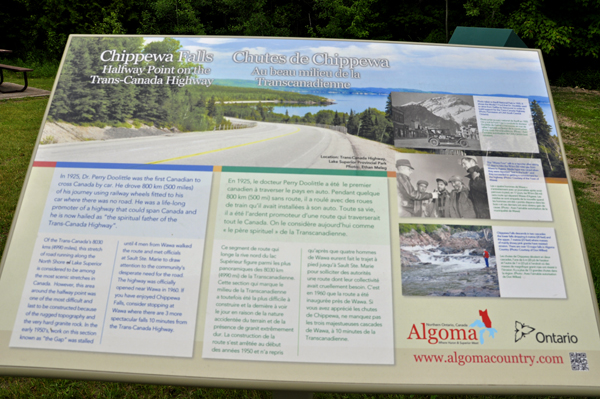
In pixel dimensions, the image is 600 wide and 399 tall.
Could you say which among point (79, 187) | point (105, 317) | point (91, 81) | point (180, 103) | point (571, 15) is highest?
point (571, 15)

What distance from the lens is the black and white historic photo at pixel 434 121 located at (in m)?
2.18

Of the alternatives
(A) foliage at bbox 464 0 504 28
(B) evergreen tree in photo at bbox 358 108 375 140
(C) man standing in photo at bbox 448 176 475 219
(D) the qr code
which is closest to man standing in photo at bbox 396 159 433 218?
(C) man standing in photo at bbox 448 176 475 219

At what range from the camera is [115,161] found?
214cm

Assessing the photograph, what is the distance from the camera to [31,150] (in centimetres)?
648

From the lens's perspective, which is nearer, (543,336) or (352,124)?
(543,336)

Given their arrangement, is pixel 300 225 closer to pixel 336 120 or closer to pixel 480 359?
pixel 336 120

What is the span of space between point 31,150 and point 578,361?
7854mm

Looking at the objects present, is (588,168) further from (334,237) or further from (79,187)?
(79,187)

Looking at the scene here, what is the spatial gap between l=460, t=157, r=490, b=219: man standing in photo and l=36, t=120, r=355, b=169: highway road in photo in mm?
678

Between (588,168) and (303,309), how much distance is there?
24.4 feet

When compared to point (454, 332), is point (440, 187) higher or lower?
higher

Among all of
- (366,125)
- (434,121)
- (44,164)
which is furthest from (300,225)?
(44,164)

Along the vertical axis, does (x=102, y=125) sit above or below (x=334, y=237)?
above

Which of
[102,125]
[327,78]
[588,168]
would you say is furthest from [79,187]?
[588,168]
